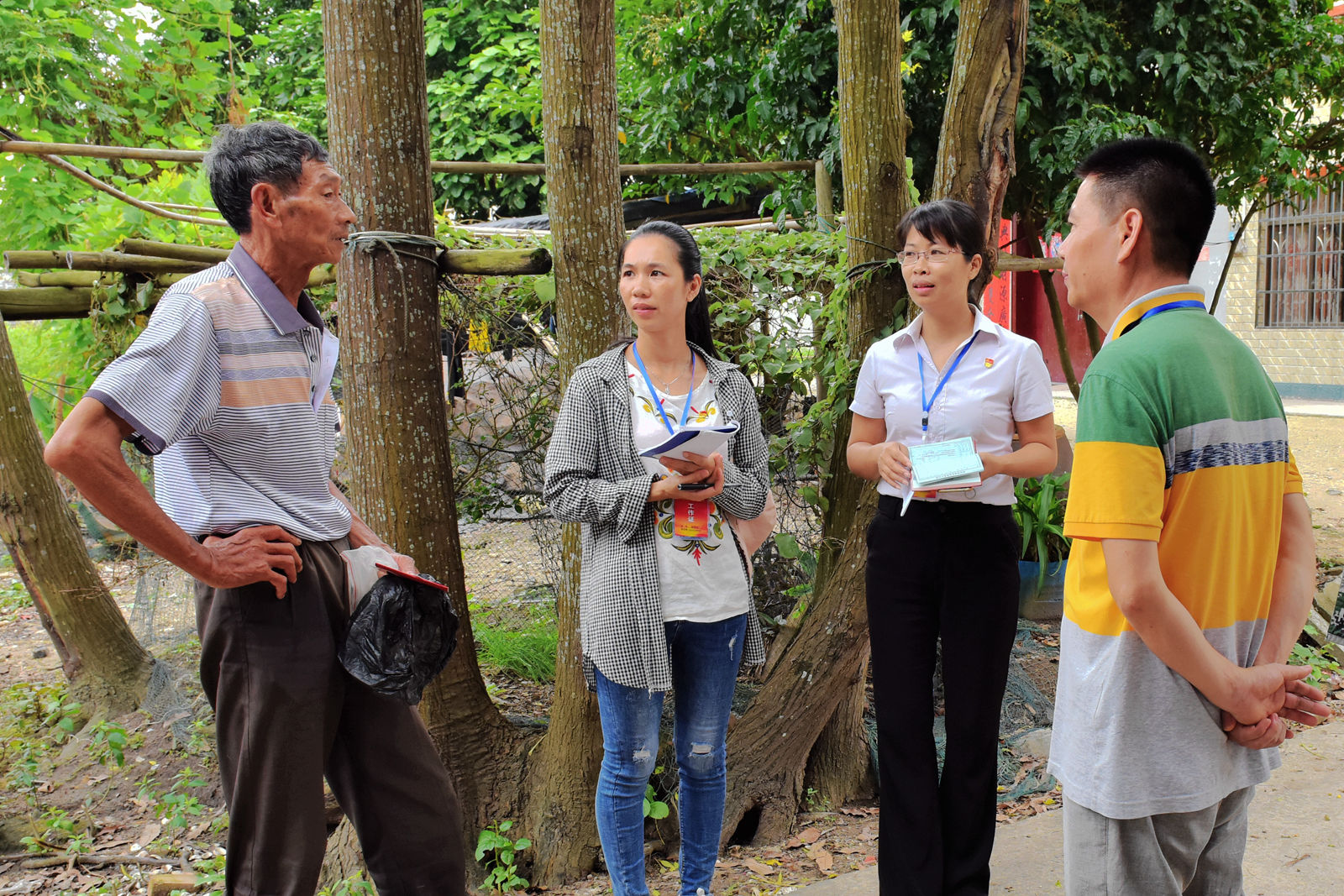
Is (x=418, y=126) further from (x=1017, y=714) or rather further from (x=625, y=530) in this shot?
(x=1017, y=714)

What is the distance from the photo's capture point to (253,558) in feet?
6.75

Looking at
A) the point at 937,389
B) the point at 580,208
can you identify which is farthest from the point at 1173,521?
the point at 580,208

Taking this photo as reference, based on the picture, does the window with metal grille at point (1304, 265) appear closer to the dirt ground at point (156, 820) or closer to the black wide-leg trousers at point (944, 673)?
Answer: the dirt ground at point (156, 820)

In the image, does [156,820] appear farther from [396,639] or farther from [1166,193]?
[1166,193]

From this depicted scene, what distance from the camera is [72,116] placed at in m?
6.62

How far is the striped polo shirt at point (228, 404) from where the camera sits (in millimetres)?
1951

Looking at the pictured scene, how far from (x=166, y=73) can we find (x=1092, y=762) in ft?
24.8

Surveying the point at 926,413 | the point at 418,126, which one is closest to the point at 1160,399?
the point at 926,413

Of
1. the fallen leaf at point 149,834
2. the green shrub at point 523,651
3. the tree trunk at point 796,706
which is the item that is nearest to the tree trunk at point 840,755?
the tree trunk at point 796,706


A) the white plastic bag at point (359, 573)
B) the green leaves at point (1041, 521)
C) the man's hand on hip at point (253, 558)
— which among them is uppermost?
the man's hand on hip at point (253, 558)

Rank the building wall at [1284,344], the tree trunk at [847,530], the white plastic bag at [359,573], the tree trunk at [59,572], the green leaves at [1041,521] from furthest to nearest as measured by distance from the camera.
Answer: the building wall at [1284,344] → the green leaves at [1041,521] → the tree trunk at [59,572] → the tree trunk at [847,530] → the white plastic bag at [359,573]

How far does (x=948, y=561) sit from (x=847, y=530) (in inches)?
38.3

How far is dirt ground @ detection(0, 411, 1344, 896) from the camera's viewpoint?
3453 mm

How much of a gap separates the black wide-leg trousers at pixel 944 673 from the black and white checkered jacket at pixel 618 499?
0.43 metres
